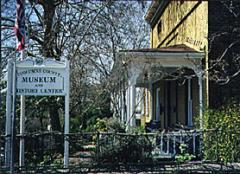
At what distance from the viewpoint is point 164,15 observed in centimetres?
2419

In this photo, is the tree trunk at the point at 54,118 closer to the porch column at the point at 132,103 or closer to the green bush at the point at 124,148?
the porch column at the point at 132,103

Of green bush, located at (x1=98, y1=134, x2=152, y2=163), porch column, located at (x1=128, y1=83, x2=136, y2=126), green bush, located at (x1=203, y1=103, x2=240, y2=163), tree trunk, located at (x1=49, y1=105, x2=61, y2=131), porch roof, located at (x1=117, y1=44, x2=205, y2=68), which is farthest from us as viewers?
tree trunk, located at (x1=49, y1=105, x2=61, y2=131)

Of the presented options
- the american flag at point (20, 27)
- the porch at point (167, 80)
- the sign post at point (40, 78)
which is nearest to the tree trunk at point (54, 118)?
the porch at point (167, 80)

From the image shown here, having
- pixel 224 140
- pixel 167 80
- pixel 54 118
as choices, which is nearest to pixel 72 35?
pixel 54 118

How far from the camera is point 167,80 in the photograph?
62.9ft

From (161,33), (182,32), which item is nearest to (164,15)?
(161,33)

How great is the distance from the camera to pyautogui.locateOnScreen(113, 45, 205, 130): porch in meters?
15.0

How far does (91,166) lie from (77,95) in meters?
7.02

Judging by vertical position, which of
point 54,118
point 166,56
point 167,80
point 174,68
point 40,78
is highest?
point 166,56

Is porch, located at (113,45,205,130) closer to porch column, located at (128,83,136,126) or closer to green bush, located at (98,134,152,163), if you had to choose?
porch column, located at (128,83,136,126)

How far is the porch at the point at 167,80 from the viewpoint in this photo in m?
15.0

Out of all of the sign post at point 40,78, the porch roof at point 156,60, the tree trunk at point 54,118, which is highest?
the porch roof at point 156,60

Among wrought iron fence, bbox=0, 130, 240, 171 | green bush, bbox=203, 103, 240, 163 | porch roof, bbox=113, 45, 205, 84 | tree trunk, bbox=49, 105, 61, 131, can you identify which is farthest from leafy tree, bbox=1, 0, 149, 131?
green bush, bbox=203, 103, 240, 163

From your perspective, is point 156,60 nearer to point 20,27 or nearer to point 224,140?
point 224,140
